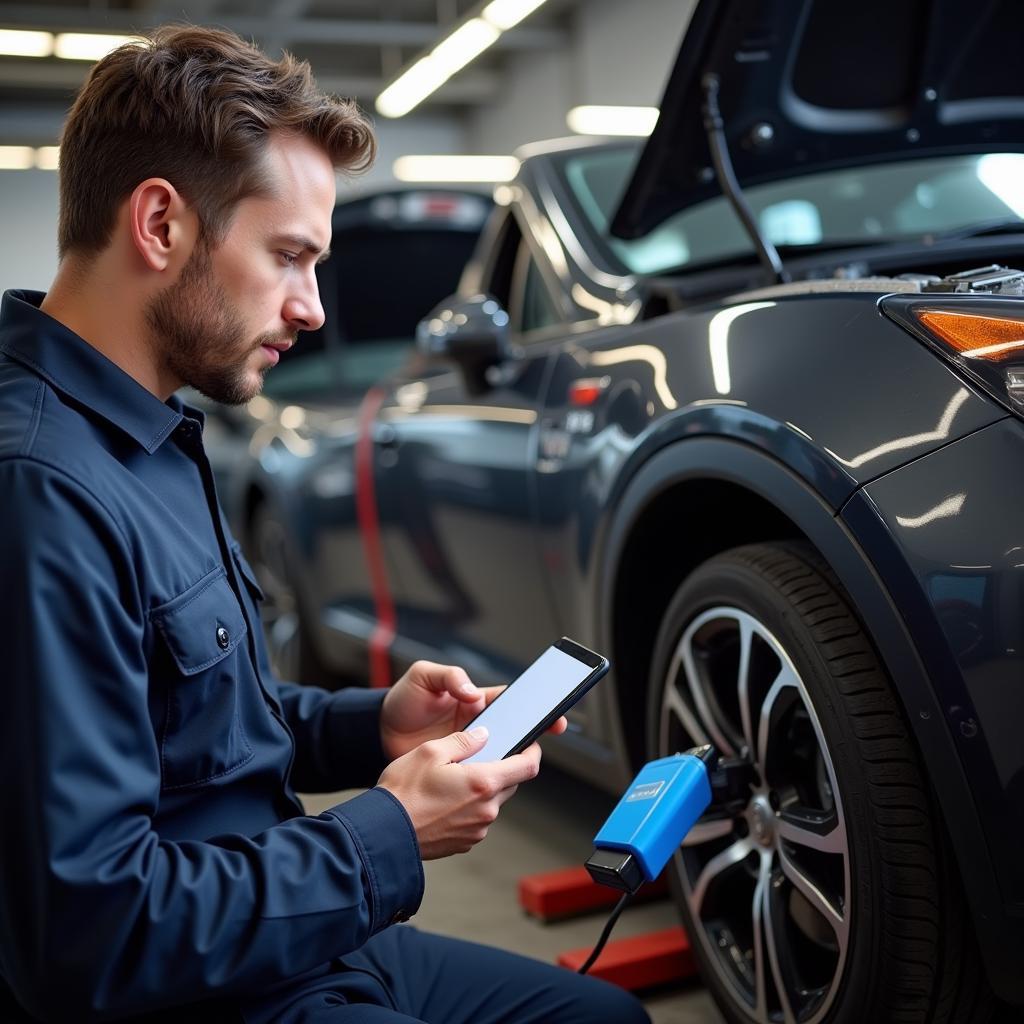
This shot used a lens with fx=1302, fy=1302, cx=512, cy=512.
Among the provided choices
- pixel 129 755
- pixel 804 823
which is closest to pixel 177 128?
pixel 129 755

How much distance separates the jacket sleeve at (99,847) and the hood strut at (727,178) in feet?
4.12

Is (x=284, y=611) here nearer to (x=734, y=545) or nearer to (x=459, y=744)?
(x=734, y=545)

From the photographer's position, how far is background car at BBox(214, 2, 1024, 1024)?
138 centimetres

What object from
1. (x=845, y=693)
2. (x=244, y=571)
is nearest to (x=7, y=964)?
(x=244, y=571)

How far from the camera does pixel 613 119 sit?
40.5 ft

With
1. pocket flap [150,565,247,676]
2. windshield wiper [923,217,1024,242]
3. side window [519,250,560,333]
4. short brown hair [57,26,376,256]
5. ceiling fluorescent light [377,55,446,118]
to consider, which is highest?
ceiling fluorescent light [377,55,446,118]

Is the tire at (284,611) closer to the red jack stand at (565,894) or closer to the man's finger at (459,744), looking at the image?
the red jack stand at (565,894)

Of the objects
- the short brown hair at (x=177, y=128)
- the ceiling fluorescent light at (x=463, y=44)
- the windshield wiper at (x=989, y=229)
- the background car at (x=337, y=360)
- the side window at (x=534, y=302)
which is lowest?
the background car at (x=337, y=360)

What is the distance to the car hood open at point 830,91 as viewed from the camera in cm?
205

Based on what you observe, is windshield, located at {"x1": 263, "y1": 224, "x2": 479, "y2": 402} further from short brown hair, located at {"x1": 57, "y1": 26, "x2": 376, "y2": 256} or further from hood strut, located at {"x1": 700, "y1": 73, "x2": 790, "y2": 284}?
short brown hair, located at {"x1": 57, "y1": 26, "x2": 376, "y2": 256}

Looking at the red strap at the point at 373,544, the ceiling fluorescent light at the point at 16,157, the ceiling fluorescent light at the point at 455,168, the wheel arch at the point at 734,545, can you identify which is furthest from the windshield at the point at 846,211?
the ceiling fluorescent light at the point at 16,157

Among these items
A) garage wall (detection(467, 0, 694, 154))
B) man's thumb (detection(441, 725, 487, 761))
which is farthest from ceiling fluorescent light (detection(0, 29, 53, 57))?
man's thumb (detection(441, 725, 487, 761))

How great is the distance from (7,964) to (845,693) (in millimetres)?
923

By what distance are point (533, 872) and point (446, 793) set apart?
1525 mm
